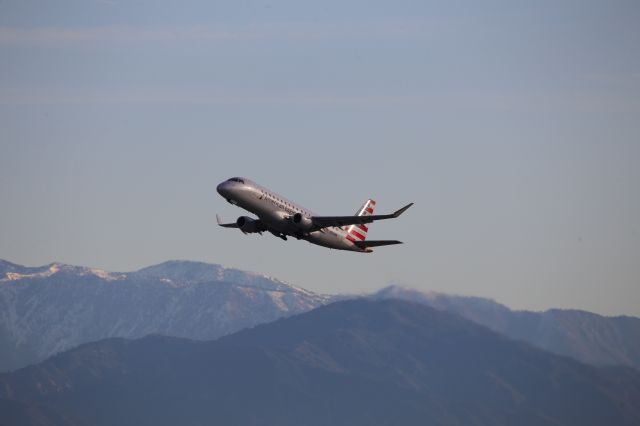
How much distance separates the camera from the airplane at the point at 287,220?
121 metres

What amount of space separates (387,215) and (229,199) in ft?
52.6

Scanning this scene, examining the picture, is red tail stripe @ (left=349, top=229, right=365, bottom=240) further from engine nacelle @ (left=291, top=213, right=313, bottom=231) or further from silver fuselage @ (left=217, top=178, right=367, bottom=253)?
engine nacelle @ (left=291, top=213, right=313, bottom=231)

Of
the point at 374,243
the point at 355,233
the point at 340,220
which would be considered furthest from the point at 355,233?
the point at 340,220

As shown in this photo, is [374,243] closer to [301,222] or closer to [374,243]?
[374,243]

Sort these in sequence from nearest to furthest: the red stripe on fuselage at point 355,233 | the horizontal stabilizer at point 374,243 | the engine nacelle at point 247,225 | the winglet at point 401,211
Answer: the winglet at point 401,211, the horizontal stabilizer at point 374,243, the engine nacelle at point 247,225, the red stripe on fuselage at point 355,233

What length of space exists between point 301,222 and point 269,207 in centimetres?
379

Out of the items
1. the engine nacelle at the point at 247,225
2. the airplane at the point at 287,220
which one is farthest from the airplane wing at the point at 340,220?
the engine nacelle at the point at 247,225

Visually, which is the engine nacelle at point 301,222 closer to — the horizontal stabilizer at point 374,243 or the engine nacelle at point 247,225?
the engine nacelle at point 247,225

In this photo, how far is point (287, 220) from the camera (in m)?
124

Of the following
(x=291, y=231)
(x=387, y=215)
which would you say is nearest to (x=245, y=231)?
(x=291, y=231)

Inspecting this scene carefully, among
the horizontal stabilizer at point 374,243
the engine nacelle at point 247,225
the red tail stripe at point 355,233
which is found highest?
the red tail stripe at point 355,233

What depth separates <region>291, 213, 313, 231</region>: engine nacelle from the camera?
406ft

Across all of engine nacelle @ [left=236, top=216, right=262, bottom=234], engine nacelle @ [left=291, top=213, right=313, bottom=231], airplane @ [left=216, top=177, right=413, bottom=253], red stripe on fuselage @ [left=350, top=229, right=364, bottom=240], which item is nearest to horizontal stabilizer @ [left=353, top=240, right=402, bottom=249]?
airplane @ [left=216, top=177, right=413, bottom=253]

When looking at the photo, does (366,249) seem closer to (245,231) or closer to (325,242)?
(325,242)
